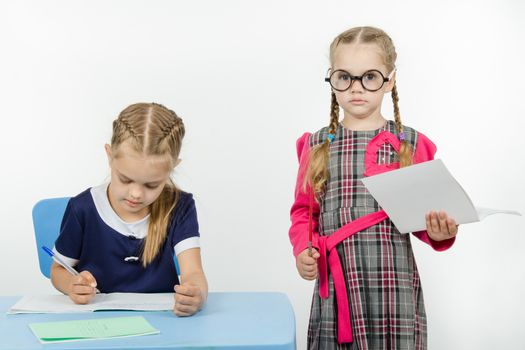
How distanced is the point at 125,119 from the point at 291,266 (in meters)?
1.56

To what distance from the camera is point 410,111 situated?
3.36 m

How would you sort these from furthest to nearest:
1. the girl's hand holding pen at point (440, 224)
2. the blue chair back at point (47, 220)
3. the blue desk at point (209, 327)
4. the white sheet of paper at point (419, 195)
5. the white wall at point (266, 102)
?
the white wall at point (266, 102), the blue chair back at point (47, 220), the girl's hand holding pen at point (440, 224), the white sheet of paper at point (419, 195), the blue desk at point (209, 327)

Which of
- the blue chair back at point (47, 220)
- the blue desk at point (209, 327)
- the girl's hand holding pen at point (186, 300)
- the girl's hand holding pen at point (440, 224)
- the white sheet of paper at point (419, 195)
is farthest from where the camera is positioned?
the blue chair back at point (47, 220)

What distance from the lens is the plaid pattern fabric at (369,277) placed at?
77.9 inches

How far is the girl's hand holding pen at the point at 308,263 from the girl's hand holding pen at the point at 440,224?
0.29m

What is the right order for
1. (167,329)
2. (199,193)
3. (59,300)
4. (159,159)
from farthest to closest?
1. (199,193)
2. (159,159)
3. (59,300)
4. (167,329)

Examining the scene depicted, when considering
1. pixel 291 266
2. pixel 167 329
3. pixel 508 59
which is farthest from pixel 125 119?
pixel 508 59

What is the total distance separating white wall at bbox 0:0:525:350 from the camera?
335 cm

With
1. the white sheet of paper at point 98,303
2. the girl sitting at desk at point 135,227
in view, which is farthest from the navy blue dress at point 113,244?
the white sheet of paper at point 98,303

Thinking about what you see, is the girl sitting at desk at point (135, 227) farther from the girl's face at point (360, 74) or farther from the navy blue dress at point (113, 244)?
the girl's face at point (360, 74)

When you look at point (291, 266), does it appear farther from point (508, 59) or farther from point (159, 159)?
point (159, 159)

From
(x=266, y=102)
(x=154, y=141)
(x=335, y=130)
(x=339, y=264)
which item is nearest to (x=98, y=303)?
(x=154, y=141)

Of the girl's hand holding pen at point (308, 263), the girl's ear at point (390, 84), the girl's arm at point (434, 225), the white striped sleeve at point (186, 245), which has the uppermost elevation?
the girl's ear at point (390, 84)

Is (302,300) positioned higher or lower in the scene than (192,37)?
lower
